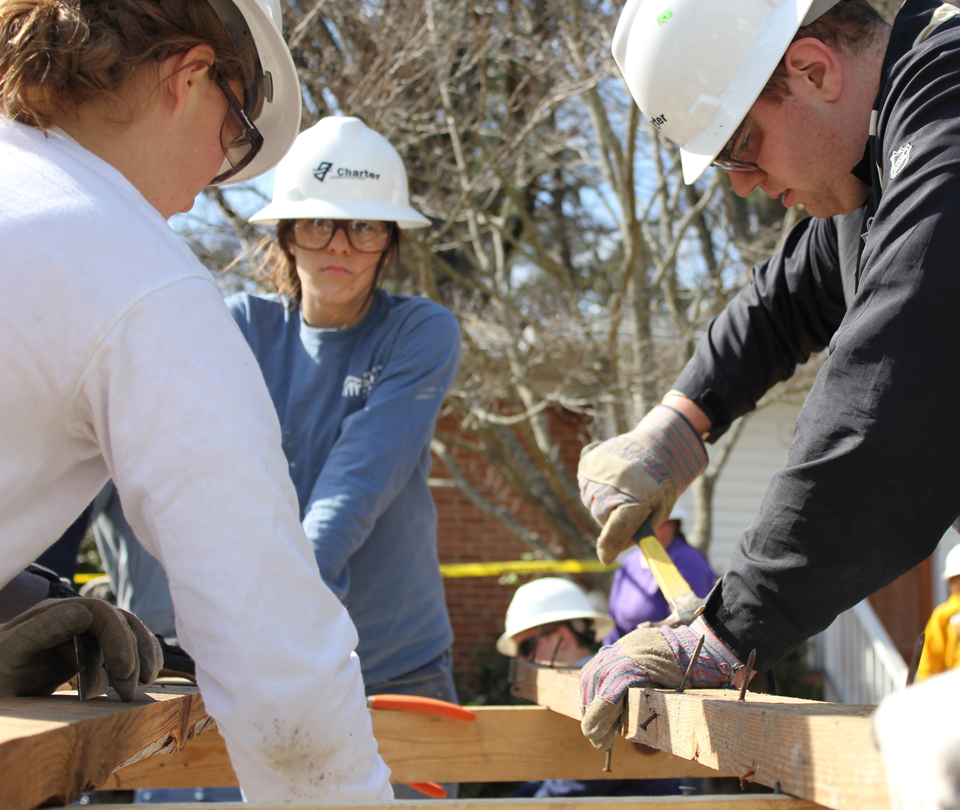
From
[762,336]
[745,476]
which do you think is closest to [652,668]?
[762,336]

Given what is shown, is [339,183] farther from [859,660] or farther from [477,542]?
[477,542]

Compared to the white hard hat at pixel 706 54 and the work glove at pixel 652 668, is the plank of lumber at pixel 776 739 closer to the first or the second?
the work glove at pixel 652 668

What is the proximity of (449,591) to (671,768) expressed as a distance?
7.84m

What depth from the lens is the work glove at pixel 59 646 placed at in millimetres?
1381

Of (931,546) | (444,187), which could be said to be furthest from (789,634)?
(444,187)

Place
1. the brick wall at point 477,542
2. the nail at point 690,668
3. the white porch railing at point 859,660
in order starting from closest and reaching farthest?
the nail at point 690,668
the white porch railing at point 859,660
the brick wall at point 477,542

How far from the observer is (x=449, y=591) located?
10.2m

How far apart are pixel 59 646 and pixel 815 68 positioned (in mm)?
1927

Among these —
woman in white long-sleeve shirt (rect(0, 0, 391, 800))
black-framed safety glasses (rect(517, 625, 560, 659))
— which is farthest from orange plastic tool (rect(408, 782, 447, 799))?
black-framed safety glasses (rect(517, 625, 560, 659))

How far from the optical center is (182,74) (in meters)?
1.49

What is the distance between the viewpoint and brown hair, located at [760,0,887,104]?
2.02 metres

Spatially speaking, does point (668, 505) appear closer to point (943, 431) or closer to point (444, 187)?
point (943, 431)

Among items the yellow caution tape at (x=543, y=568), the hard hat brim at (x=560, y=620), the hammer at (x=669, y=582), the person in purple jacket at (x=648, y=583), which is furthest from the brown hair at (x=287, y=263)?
the yellow caution tape at (x=543, y=568)

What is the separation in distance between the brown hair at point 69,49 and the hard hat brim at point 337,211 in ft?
5.07
